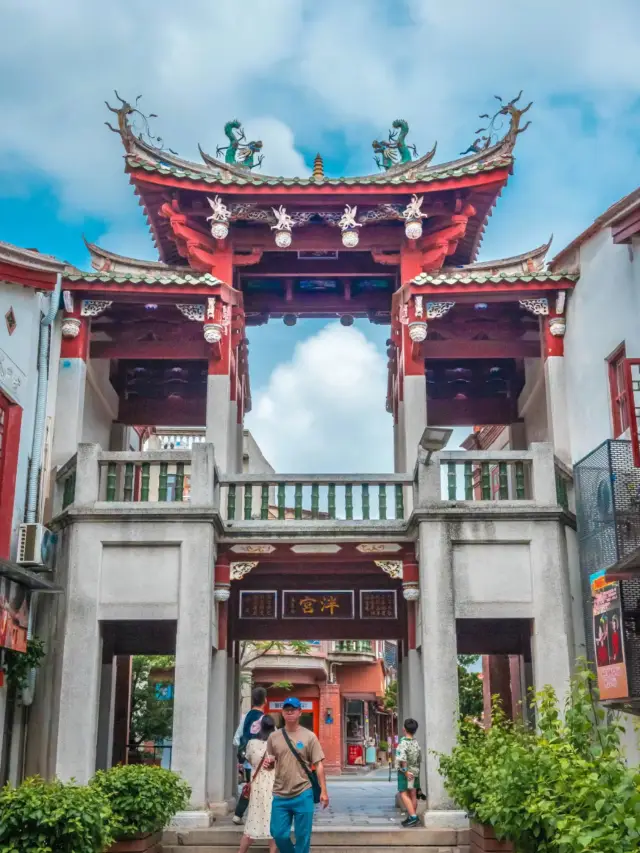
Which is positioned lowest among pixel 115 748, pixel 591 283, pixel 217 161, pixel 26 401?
pixel 115 748

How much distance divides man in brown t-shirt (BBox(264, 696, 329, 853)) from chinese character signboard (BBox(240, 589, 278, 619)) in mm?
6677

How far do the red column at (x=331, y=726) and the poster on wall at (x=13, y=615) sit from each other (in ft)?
84.4

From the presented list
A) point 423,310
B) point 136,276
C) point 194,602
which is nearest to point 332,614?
point 194,602

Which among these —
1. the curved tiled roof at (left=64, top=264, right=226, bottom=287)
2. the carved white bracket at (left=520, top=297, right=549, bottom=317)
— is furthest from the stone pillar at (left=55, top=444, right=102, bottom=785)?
the carved white bracket at (left=520, top=297, right=549, bottom=317)

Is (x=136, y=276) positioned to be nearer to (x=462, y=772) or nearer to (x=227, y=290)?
(x=227, y=290)

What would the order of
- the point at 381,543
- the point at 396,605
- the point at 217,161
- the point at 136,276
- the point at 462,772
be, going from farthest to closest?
the point at 217,161, the point at 396,605, the point at 136,276, the point at 381,543, the point at 462,772

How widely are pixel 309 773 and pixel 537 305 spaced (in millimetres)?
8538

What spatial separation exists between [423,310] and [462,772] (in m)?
7.24

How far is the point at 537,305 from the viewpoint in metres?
14.9

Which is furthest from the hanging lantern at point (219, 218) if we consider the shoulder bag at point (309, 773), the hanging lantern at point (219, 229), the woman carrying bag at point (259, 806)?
the shoulder bag at point (309, 773)

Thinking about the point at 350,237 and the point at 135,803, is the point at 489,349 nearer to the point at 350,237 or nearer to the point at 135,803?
the point at 350,237

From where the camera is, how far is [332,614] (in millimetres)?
15727

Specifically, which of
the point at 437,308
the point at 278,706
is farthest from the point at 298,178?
the point at 278,706

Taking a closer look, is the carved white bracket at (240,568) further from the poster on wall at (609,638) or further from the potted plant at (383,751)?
the potted plant at (383,751)
